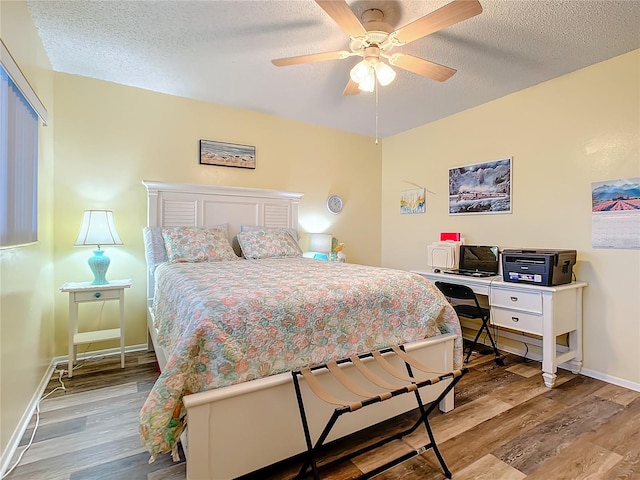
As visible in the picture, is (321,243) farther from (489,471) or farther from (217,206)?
(489,471)

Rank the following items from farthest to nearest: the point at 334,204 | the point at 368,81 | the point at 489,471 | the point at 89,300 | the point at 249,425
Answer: the point at 334,204
the point at 89,300
the point at 368,81
the point at 489,471
the point at 249,425

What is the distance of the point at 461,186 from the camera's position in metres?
3.50

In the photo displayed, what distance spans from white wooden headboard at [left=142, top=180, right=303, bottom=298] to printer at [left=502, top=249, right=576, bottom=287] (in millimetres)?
2230

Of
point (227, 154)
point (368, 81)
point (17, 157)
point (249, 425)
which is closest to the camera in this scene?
point (249, 425)

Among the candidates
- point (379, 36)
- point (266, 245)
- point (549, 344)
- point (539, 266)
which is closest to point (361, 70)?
point (379, 36)

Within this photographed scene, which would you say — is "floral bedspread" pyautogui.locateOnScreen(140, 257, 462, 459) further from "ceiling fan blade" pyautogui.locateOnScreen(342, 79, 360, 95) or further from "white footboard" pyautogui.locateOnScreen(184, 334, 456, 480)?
"ceiling fan blade" pyautogui.locateOnScreen(342, 79, 360, 95)

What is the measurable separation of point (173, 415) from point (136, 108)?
112 inches

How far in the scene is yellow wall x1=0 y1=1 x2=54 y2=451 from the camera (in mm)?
1553

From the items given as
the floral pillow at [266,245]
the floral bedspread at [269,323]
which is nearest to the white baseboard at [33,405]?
the floral bedspread at [269,323]

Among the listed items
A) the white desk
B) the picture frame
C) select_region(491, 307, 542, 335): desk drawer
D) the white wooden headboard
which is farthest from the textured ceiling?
select_region(491, 307, 542, 335): desk drawer

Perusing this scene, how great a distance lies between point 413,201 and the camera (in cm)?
411

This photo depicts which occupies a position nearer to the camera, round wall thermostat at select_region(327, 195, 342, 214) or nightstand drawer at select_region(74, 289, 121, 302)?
nightstand drawer at select_region(74, 289, 121, 302)

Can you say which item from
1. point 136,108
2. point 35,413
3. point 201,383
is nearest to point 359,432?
point 201,383

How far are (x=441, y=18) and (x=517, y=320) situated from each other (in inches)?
88.3
